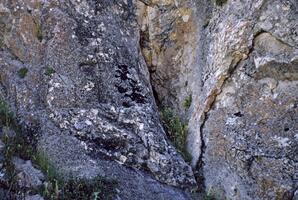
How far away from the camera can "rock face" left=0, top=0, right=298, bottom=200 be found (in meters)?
6.79

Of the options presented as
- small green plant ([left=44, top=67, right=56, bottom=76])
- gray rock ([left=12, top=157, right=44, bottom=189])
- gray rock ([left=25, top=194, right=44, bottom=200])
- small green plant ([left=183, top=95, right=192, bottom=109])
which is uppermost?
small green plant ([left=183, top=95, right=192, bottom=109])

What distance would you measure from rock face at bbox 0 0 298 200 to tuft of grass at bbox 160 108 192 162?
164 mm

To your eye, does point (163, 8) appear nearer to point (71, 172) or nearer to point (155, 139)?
point (155, 139)

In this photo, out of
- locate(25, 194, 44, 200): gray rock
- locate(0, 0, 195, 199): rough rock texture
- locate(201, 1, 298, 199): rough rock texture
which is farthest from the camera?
locate(0, 0, 195, 199): rough rock texture

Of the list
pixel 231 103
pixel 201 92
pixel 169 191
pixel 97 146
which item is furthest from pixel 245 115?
pixel 97 146

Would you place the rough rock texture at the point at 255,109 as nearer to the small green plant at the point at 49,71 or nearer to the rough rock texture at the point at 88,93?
the rough rock texture at the point at 88,93

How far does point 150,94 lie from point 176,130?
0.78 metres

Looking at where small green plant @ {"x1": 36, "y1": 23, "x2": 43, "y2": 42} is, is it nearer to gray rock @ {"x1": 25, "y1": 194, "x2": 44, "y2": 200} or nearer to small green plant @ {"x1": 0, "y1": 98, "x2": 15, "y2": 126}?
small green plant @ {"x1": 0, "y1": 98, "x2": 15, "y2": 126}

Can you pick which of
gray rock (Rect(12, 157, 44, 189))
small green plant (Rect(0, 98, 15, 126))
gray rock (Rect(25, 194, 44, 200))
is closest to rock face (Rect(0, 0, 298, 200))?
small green plant (Rect(0, 98, 15, 126))

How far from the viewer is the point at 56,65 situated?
7645mm

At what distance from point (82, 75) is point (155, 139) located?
5.33 feet

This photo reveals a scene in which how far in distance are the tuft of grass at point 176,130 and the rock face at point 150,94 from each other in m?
0.16

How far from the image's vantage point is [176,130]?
7.96 meters

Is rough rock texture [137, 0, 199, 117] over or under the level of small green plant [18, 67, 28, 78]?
over
